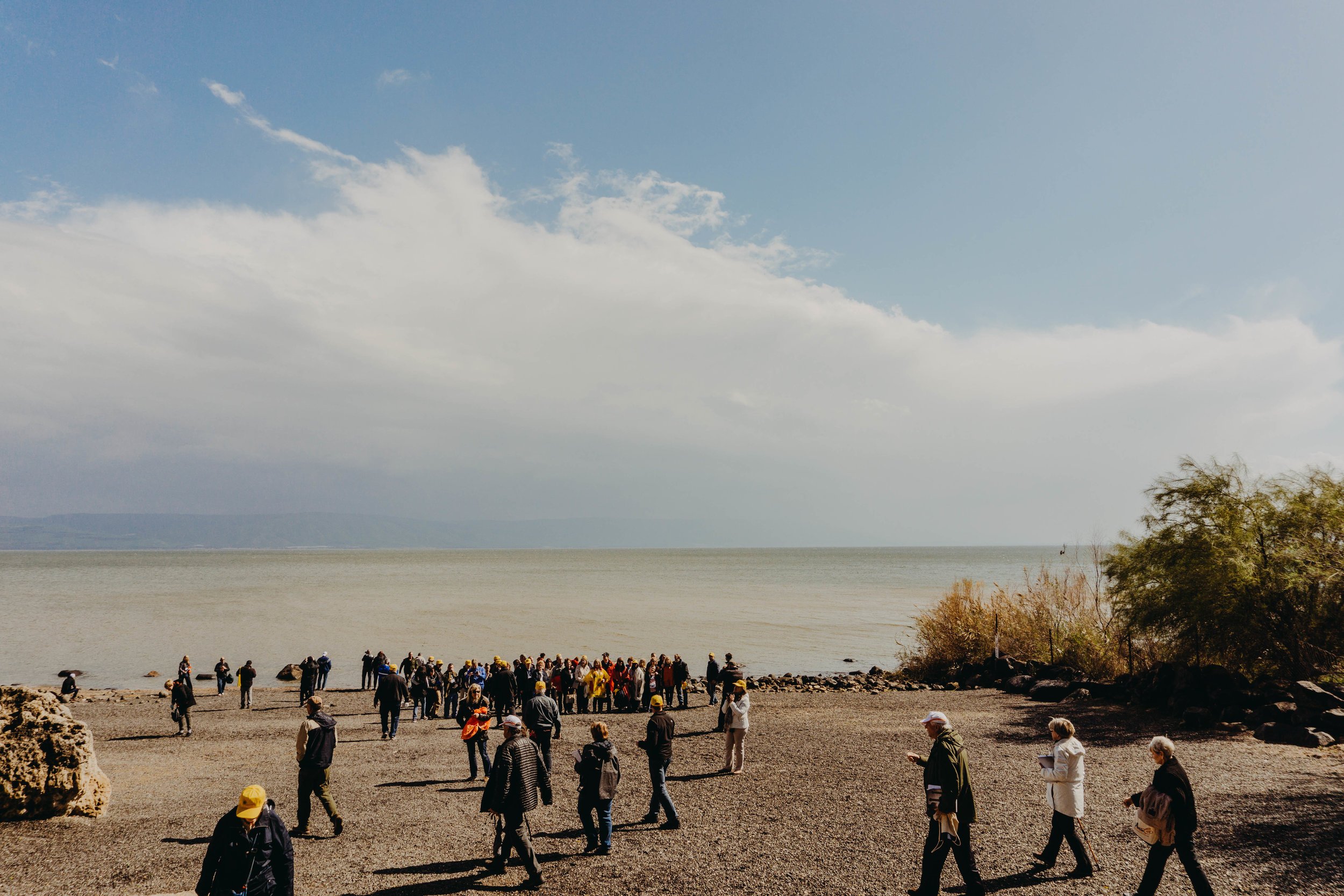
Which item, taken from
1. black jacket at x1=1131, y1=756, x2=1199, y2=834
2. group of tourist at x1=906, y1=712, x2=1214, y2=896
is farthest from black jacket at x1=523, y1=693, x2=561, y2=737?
black jacket at x1=1131, y1=756, x2=1199, y2=834

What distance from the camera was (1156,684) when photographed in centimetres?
1898

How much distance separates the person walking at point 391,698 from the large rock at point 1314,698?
69.6ft

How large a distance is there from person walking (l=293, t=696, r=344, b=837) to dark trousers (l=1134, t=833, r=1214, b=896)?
10.1 metres

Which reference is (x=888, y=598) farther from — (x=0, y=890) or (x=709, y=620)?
(x=0, y=890)

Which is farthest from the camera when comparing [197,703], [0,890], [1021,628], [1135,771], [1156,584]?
[1021,628]

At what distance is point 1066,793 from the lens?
8.43m

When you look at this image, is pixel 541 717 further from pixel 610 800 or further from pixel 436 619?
pixel 436 619

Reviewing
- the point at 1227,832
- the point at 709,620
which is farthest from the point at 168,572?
the point at 1227,832

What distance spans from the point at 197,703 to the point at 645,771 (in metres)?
19.5

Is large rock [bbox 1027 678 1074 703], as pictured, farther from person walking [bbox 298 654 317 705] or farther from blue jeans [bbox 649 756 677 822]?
person walking [bbox 298 654 317 705]

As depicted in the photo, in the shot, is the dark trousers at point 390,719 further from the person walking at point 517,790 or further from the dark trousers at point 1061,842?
the dark trousers at point 1061,842

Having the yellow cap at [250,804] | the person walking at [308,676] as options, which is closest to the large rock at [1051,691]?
the yellow cap at [250,804]

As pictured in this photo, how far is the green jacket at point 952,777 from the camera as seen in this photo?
741 cm

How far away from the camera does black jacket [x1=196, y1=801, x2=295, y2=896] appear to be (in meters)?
5.93
